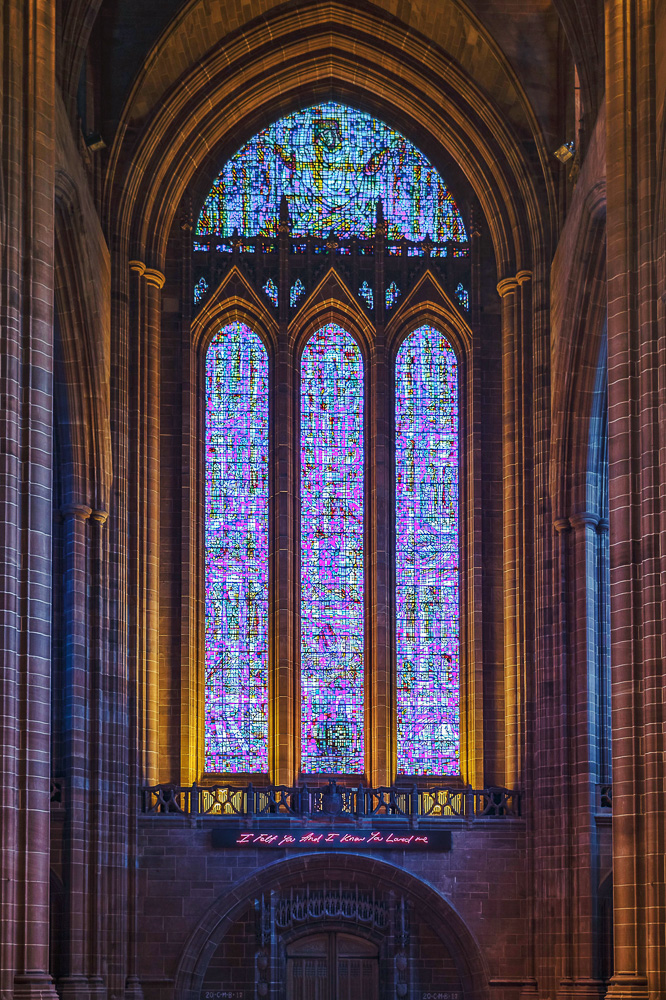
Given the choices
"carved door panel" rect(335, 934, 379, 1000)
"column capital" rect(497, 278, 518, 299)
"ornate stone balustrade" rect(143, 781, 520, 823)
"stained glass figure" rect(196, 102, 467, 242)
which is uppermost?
"stained glass figure" rect(196, 102, 467, 242)

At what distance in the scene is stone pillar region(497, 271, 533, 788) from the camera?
27.9 metres

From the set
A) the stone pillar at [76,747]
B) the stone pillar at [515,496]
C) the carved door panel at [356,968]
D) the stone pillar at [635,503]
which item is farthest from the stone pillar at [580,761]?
the stone pillar at [76,747]

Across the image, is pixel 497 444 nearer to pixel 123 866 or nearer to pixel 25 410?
pixel 123 866

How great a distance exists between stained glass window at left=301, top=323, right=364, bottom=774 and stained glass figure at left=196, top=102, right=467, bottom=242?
220 cm

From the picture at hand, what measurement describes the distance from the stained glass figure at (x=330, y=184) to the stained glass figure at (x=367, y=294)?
102cm

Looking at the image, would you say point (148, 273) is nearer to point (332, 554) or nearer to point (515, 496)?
point (332, 554)

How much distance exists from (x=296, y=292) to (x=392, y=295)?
5.58 feet

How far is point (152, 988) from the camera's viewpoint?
85.9ft

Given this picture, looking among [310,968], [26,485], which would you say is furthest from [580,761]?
[26,485]

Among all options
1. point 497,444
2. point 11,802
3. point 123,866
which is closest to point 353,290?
point 497,444

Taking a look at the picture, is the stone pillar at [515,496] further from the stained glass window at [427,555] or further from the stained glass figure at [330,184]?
the stained glass figure at [330,184]

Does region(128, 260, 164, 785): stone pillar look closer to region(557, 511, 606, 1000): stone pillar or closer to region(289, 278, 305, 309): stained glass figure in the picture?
region(289, 278, 305, 309): stained glass figure

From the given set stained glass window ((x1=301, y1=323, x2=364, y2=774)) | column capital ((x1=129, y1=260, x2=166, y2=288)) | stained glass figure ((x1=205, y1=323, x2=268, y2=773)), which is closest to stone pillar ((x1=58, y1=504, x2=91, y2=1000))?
stained glass figure ((x1=205, y1=323, x2=268, y2=773))

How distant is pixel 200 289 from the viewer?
99.7ft
